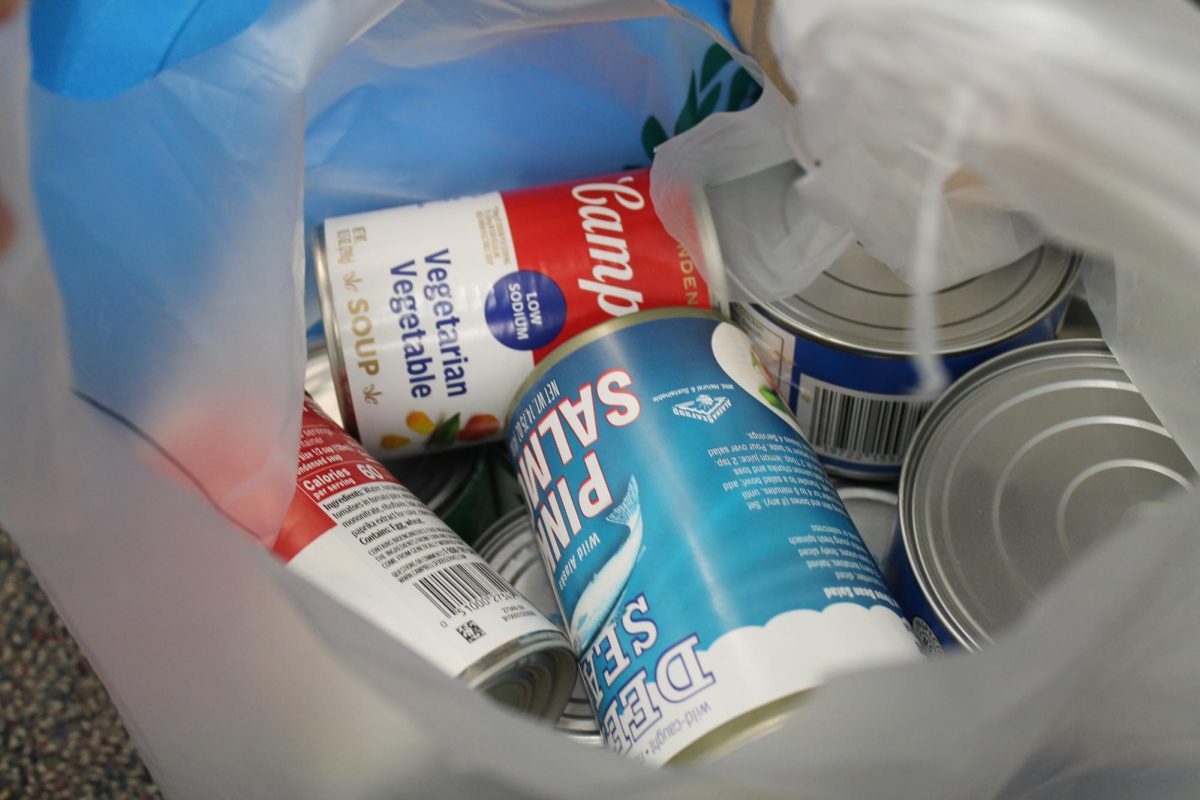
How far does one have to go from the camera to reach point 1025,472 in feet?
2.20

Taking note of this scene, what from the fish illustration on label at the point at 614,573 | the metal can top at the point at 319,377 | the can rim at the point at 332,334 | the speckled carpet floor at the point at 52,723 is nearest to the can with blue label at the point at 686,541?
the fish illustration on label at the point at 614,573

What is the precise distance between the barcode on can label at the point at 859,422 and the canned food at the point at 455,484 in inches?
9.1

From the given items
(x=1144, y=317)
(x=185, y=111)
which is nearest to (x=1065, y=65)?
(x=1144, y=317)

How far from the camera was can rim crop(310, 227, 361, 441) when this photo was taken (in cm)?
66

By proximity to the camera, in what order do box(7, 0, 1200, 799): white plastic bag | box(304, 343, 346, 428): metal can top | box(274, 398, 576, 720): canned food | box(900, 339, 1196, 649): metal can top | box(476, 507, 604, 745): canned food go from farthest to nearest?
box(304, 343, 346, 428): metal can top → box(476, 507, 604, 745): canned food → box(900, 339, 1196, 649): metal can top → box(274, 398, 576, 720): canned food → box(7, 0, 1200, 799): white plastic bag

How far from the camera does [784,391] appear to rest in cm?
72

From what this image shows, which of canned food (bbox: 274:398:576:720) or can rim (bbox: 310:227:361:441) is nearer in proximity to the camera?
canned food (bbox: 274:398:576:720)

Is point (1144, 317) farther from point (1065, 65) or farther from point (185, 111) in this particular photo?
point (185, 111)

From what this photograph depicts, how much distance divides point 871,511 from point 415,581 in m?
0.38

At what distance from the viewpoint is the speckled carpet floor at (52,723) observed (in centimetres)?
76

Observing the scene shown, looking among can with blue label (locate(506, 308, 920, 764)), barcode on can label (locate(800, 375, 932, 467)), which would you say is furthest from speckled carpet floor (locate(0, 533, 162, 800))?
barcode on can label (locate(800, 375, 932, 467))

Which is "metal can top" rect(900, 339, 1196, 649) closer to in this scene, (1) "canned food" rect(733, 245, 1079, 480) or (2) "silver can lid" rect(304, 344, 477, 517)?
(1) "canned food" rect(733, 245, 1079, 480)

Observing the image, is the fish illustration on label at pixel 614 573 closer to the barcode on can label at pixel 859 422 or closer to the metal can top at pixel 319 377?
the barcode on can label at pixel 859 422

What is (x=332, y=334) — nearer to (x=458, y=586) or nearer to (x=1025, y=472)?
(x=458, y=586)
